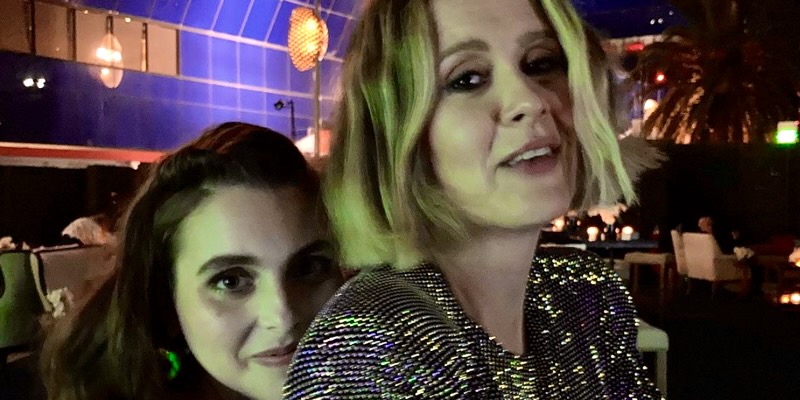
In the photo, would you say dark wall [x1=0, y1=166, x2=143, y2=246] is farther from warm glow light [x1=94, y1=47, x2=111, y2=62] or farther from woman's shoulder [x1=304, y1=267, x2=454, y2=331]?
woman's shoulder [x1=304, y1=267, x2=454, y2=331]

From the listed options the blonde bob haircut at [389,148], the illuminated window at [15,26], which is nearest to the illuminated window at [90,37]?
the illuminated window at [15,26]

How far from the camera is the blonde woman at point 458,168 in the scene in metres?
0.77

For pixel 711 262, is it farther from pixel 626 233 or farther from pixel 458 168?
pixel 458 168

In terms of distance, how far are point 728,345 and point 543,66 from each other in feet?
20.3

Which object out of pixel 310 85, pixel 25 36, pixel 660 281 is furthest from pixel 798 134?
pixel 25 36

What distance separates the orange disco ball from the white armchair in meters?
5.11

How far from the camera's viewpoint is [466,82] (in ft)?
2.72

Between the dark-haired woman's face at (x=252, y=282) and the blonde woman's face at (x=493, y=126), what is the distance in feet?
0.99

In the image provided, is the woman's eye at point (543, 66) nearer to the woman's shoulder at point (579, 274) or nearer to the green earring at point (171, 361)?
the woman's shoulder at point (579, 274)

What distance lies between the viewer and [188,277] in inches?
42.4

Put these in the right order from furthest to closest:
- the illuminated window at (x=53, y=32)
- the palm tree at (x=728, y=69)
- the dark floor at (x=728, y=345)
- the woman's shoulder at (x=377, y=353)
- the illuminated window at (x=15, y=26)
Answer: the palm tree at (x=728, y=69), the illuminated window at (x=53, y=32), the illuminated window at (x=15, y=26), the dark floor at (x=728, y=345), the woman's shoulder at (x=377, y=353)

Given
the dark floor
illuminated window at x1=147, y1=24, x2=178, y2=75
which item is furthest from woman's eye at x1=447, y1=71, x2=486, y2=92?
illuminated window at x1=147, y1=24, x2=178, y2=75

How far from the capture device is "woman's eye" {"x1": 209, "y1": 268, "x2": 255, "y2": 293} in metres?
1.04

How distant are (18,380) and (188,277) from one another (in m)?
3.11
